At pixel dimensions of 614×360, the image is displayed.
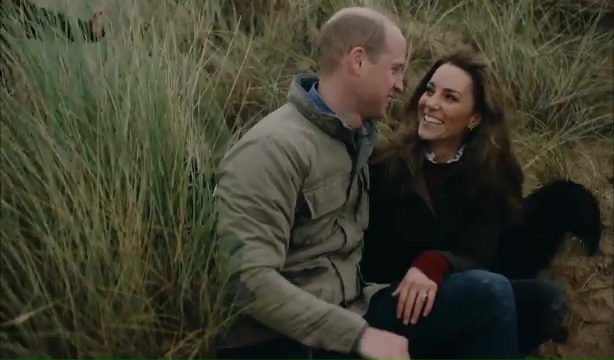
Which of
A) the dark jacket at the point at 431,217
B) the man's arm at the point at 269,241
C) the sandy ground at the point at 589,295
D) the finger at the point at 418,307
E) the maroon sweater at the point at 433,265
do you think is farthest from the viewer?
the sandy ground at the point at 589,295

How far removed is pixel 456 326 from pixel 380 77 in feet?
2.28

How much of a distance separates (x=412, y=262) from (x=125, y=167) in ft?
2.91

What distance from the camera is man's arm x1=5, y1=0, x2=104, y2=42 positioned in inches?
122

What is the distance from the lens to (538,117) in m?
4.36

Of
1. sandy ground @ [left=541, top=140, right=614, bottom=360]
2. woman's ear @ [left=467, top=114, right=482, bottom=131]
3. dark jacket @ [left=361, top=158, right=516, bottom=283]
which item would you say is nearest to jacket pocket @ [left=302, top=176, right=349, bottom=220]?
dark jacket @ [left=361, top=158, right=516, bottom=283]

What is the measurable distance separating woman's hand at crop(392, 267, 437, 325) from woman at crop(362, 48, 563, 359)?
239 mm

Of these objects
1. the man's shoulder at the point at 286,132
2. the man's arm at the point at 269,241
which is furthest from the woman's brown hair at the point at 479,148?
the man's arm at the point at 269,241

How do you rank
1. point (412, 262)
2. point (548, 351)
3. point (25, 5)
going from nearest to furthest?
point (412, 262)
point (25, 5)
point (548, 351)

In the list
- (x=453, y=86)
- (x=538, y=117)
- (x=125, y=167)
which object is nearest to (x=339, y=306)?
(x=125, y=167)

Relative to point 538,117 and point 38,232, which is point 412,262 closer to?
point 38,232

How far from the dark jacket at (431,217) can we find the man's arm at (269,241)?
0.61 metres

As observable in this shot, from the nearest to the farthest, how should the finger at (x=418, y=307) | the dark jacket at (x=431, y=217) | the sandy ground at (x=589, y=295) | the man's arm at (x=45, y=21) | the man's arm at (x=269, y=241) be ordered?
the man's arm at (x=269, y=241)
the finger at (x=418, y=307)
the dark jacket at (x=431, y=217)
the man's arm at (x=45, y=21)
the sandy ground at (x=589, y=295)

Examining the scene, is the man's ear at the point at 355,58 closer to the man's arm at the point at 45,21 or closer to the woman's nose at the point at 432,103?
the woman's nose at the point at 432,103

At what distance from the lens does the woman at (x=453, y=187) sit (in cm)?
289
